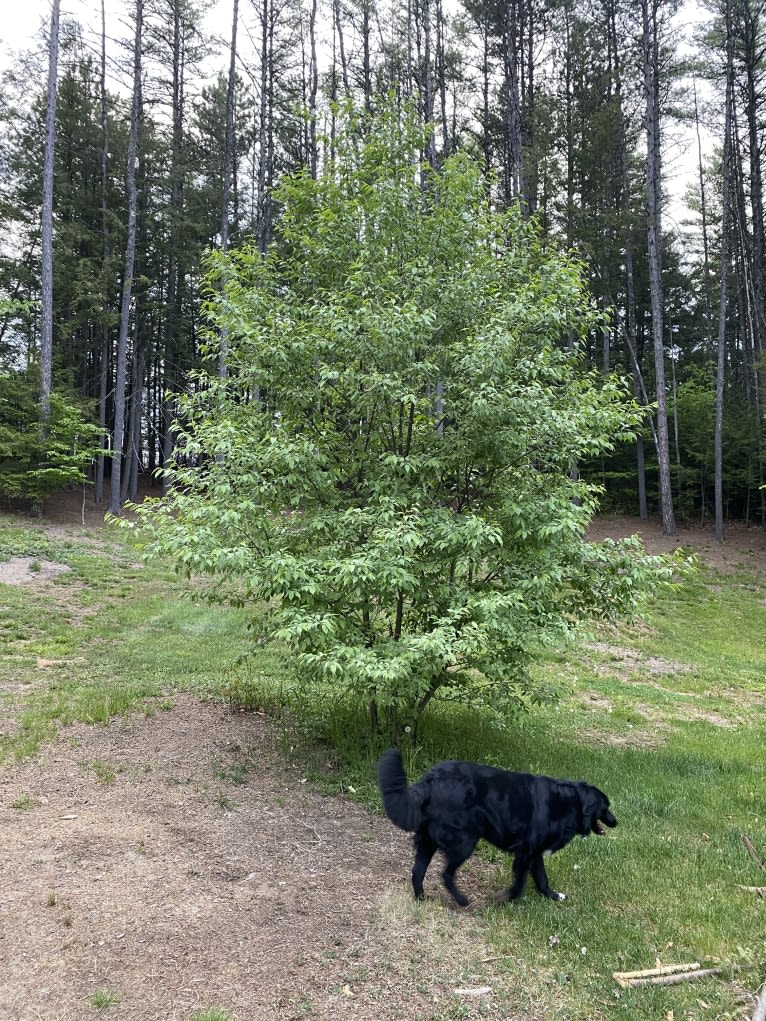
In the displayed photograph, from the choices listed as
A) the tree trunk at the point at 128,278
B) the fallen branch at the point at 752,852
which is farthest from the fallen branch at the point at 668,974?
the tree trunk at the point at 128,278

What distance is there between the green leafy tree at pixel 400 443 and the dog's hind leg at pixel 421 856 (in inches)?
48.5

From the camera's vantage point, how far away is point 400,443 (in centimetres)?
600

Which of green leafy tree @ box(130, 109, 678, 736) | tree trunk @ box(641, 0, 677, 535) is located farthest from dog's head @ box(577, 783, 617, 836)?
tree trunk @ box(641, 0, 677, 535)

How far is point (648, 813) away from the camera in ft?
17.5

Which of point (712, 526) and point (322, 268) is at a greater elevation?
point (322, 268)

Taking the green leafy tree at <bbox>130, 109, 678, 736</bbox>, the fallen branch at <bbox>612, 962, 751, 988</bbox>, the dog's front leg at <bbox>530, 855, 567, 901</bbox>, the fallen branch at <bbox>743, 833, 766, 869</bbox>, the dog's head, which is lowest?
the fallen branch at <bbox>743, 833, 766, 869</bbox>

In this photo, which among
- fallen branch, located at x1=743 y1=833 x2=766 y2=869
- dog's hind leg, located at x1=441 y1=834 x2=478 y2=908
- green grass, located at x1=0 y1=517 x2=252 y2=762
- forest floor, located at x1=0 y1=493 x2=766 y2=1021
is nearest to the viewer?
forest floor, located at x1=0 y1=493 x2=766 y2=1021

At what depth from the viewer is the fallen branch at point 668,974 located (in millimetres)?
3137

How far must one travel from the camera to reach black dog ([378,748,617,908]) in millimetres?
3529

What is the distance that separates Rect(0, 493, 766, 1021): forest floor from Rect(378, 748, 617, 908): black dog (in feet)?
1.29

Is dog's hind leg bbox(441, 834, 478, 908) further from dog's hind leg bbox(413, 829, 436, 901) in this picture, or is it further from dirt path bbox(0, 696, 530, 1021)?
dirt path bbox(0, 696, 530, 1021)

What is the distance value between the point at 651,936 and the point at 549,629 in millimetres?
2222

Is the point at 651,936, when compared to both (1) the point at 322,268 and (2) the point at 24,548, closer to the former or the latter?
(1) the point at 322,268

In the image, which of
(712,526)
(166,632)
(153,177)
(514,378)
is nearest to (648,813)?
(514,378)
